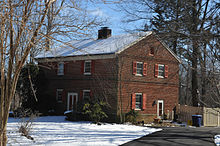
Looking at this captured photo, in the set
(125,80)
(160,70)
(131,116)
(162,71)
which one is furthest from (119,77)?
(162,71)

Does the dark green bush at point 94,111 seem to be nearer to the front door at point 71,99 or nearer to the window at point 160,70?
the front door at point 71,99

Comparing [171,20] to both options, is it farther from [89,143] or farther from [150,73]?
[150,73]

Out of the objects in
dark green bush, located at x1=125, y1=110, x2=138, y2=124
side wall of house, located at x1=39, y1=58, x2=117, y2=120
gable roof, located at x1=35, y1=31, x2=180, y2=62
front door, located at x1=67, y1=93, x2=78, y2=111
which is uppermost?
gable roof, located at x1=35, y1=31, x2=180, y2=62

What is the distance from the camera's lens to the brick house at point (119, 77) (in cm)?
2358

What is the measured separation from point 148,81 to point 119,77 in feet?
12.4

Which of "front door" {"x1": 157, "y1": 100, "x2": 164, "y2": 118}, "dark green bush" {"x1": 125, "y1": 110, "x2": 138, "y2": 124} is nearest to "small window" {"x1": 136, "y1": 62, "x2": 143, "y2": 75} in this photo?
"front door" {"x1": 157, "y1": 100, "x2": 164, "y2": 118}

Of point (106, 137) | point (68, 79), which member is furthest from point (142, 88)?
point (106, 137)

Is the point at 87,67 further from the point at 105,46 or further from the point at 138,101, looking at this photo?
the point at 138,101

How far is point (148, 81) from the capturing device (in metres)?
25.9

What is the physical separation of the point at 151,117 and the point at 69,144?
14905 millimetres

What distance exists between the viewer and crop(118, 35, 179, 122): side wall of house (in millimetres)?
23891

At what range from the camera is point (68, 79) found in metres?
27.1

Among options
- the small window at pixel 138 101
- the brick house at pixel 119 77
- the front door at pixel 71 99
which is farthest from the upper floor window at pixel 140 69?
the front door at pixel 71 99

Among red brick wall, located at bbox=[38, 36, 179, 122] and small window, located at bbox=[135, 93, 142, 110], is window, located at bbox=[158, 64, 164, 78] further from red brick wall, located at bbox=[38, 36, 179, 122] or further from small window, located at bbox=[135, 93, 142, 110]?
small window, located at bbox=[135, 93, 142, 110]
